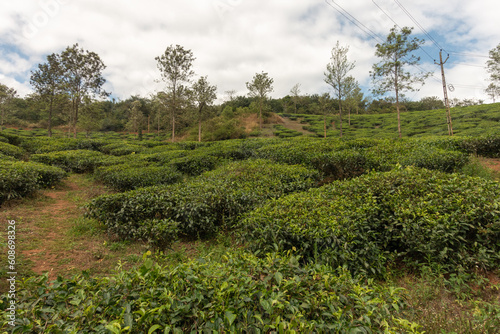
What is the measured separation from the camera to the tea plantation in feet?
5.41

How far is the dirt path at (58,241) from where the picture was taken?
3.65 meters

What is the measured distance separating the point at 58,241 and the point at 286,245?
4383 millimetres

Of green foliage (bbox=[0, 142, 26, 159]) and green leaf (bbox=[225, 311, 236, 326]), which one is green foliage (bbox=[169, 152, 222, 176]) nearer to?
green foliage (bbox=[0, 142, 26, 159])

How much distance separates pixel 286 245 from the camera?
3.37m

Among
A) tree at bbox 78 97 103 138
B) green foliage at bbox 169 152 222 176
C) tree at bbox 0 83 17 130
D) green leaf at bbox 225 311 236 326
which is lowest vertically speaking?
green leaf at bbox 225 311 236 326

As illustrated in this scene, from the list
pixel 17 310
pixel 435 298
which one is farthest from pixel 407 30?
pixel 17 310

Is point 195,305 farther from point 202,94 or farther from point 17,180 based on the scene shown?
point 202,94

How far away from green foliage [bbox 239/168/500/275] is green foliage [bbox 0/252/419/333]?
101 centimetres

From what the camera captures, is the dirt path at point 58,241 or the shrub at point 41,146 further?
the shrub at point 41,146

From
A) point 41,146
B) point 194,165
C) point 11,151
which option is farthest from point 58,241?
point 41,146

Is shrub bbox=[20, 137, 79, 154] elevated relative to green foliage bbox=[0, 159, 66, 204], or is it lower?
elevated

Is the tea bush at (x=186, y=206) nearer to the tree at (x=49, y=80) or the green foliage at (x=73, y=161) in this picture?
the green foliage at (x=73, y=161)

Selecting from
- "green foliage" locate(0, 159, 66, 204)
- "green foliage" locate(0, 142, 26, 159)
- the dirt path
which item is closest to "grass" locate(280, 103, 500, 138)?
the dirt path

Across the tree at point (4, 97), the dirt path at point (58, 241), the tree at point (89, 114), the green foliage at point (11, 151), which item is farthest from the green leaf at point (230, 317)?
the tree at point (4, 97)
